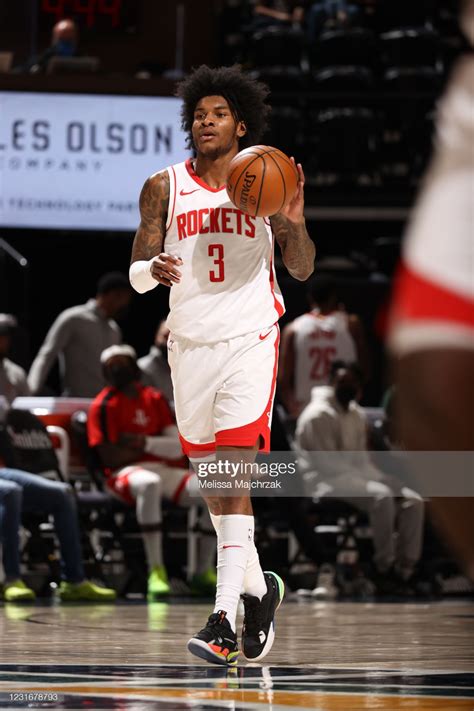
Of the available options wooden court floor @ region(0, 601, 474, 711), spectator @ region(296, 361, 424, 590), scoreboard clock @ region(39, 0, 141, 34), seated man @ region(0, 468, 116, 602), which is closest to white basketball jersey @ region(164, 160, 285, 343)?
wooden court floor @ region(0, 601, 474, 711)

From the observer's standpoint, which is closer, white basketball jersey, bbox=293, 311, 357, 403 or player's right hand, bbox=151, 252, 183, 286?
player's right hand, bbox=151, 252, 183, 286

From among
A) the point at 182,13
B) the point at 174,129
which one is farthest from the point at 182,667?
the point at 182,13

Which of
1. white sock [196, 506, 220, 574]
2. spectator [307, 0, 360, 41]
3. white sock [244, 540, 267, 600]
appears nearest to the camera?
white sock [244, 540, 267, 600]

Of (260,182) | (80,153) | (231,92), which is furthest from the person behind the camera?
(80,153)

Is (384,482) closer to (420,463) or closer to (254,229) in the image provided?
(254,229)

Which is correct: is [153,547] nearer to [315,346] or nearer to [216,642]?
[315,346]

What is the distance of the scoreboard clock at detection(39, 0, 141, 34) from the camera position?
1367 centimetres

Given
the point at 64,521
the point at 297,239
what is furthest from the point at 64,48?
the point at 297,239

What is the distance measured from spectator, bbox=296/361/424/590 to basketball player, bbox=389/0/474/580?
6971mm

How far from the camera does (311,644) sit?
4.86 meters

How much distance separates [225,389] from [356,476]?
474 centimetres

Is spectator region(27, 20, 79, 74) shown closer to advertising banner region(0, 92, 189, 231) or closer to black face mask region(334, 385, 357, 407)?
advertising banner region(0, 92, 189, 231)

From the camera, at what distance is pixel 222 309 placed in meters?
4.25

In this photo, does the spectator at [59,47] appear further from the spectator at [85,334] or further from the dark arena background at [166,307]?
the spectator at [85,334]
